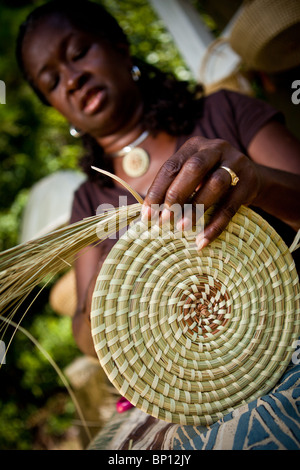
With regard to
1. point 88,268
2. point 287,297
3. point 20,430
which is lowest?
point 20,430

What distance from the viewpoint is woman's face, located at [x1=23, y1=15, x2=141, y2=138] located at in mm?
1219

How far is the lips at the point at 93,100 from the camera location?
122cm

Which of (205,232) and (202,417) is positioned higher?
(205,232)

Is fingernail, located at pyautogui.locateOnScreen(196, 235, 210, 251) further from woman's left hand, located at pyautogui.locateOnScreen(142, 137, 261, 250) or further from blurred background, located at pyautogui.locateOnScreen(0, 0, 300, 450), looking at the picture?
blurred background, located at pyautogui.locateOnScreen(0, 0, 300, 450)

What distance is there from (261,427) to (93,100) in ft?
3.62

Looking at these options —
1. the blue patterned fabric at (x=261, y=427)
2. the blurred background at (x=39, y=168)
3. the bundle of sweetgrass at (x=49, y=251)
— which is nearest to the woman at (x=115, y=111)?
the bundle of sweetgrass at (x=49, y=251)

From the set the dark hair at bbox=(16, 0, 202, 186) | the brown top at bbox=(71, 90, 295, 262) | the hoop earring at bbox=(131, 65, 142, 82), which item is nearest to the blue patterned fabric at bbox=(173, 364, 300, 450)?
the brown top at bbox=(71, 90, 295, 262)

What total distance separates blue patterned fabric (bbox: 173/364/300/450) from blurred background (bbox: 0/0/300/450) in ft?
4.68

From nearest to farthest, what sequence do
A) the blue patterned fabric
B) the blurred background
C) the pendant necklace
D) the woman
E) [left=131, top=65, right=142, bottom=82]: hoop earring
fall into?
1. the blue patterned fabric
2. the woman
3. the pendant necklace
4. [left=131, top=65, right=142, bottom=82]: hoop earring
5. the blurred background

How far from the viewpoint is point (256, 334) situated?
2.44ft
